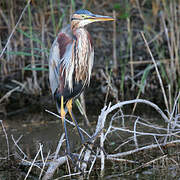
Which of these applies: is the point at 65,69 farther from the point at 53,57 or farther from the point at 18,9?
the point at 18,9

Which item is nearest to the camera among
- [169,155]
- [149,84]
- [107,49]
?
[169,155]

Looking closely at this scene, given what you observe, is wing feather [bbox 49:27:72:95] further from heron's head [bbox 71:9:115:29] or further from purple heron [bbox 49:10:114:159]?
heron's head [bbox 71:9:115:29]

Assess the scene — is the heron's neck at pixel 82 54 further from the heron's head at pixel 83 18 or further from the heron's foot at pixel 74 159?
the heron's foot at pixel 74 159

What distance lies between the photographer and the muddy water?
3.17 metres

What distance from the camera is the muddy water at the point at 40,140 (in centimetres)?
317

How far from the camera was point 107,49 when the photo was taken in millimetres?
6668

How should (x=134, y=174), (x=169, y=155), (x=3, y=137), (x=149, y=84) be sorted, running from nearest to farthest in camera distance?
(x=134, y=174)
(x=169, y=155)
(x=3, y=137)
(x=149, y=84)

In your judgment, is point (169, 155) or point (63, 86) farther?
point (63, 86)

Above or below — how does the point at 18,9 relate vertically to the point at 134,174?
above

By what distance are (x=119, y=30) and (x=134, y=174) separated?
3947 mm

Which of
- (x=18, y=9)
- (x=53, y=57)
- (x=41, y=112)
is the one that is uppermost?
(x=18, y=9)

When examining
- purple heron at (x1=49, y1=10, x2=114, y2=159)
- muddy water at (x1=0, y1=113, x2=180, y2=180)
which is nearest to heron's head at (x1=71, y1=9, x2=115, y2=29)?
purple heron at (x1=49, y1=10, x2=114, y2=159)

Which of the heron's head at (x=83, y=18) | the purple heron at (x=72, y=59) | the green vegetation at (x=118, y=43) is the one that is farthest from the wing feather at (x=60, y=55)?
the green vegetation at (x=118, y=43)

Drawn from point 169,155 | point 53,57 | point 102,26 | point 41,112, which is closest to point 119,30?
point 102,26
